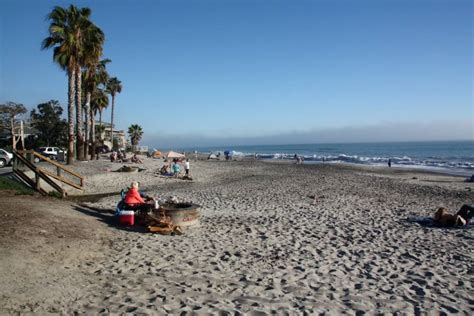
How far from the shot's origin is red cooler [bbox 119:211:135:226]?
9.48m

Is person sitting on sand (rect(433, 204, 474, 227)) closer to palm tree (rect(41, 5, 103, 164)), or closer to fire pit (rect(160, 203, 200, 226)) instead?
fire pit (rect(160, 203, 200, 226))

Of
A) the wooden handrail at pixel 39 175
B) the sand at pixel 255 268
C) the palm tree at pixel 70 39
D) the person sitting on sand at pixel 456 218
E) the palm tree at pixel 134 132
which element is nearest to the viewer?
the sand at pixel 255 268

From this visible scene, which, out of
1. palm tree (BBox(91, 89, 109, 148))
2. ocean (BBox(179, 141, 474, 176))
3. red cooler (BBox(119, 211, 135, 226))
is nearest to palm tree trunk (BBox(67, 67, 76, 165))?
red cooler (BBox(119, 211, 135, 226))

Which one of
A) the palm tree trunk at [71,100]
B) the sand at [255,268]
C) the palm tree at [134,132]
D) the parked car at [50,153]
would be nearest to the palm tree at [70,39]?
the palm tree trunk at [71,100]

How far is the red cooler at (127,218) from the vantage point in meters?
9.48

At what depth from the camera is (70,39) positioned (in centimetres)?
2419

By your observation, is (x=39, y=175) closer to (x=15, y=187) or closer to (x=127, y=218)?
(x=15, y=187)

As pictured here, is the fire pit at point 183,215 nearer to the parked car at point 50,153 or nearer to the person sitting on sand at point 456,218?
the person sitting on sand at point 456,218

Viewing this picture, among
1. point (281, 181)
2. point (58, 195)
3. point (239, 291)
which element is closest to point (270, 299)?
point (239, 291)

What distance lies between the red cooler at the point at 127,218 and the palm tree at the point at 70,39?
17.6 m

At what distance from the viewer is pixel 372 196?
17.2 m

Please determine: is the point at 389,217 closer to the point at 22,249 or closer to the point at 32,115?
the point at 22,249

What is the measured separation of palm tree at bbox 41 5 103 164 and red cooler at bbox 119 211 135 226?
17.6m

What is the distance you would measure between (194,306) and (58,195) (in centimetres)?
1047
